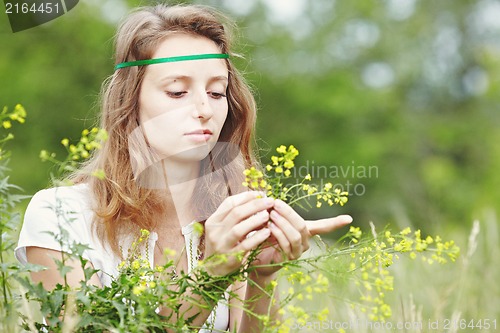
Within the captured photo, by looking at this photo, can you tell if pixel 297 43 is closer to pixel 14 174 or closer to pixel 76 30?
pixel 76 30

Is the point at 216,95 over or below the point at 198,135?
over

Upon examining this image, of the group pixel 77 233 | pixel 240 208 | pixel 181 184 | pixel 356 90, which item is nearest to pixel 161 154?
pixel 181 184

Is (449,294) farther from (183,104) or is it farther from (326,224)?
(326,224)

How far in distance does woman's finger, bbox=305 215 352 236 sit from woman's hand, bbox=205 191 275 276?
121 mm

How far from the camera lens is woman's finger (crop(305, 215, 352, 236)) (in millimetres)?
1917

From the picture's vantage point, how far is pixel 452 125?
1880 cm

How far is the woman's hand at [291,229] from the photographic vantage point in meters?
1.89

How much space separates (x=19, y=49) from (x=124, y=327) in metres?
13.4

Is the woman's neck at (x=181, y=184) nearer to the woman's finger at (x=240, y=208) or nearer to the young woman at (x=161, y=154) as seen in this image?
the young woman at (x=161, y=154)

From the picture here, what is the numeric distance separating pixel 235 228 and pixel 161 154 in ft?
2.52

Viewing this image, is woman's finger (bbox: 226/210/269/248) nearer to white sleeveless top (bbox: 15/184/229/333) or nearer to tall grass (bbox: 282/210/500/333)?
white sleeveless top (bbox: 15/184/229/333)

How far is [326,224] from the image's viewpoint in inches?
76.2

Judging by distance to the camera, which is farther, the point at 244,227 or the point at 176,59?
the point at 176,59

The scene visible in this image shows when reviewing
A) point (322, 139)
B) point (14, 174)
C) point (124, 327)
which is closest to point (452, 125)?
point (322, 139)
